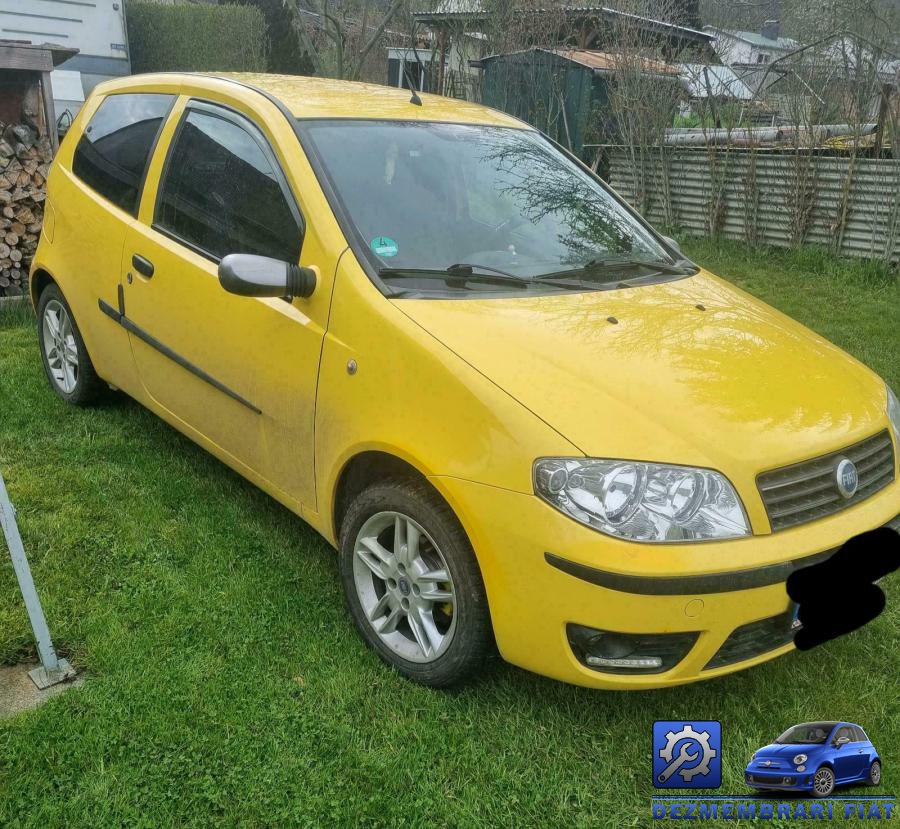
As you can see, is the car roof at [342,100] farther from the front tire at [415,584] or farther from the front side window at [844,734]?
the front side window at [844,734]

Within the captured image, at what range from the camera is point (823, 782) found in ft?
7.88

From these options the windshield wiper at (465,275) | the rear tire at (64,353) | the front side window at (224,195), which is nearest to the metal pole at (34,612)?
the front side window at (224,195)

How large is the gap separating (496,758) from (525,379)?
1067 millimetres

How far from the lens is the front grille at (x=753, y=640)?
2.29m

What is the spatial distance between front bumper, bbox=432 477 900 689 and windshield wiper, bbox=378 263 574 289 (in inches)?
30.1

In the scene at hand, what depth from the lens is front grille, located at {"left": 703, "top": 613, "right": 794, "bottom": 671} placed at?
2293mm

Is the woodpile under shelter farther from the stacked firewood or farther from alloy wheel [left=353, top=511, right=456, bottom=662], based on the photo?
alloy wheel [left=353, top=511, right=456, bottom=662]

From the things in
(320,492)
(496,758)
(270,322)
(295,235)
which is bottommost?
(496,758)

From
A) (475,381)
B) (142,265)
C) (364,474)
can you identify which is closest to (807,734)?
(475,381)

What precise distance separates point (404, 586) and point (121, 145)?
2.60 m

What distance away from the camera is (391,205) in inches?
118

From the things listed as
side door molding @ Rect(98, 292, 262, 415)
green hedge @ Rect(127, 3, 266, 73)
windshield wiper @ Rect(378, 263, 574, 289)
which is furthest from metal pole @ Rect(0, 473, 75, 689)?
green hedge @ Rect(127, 3, 266, 73)

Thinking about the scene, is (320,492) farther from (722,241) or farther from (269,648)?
(722,241)

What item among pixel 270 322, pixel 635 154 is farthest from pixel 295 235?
pixel 635 154
